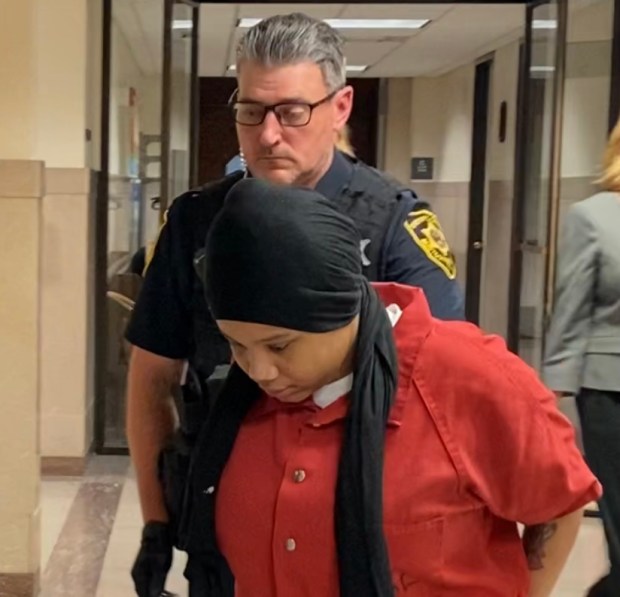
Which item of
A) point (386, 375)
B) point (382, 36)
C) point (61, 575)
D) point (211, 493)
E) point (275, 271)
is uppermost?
point (382, 36)

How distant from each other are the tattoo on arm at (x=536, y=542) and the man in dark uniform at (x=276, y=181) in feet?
1.22

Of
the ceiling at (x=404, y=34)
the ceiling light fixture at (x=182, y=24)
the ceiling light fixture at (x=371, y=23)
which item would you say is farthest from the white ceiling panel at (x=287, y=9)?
the ceiling light fixture at (x=182, y=24)

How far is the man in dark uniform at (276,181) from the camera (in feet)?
4.87

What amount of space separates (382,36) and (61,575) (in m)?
4.71

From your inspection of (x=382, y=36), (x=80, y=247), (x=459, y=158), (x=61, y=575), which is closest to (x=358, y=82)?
(x=459, y=158)

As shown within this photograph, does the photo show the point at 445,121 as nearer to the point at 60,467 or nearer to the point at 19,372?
the point at 60,467

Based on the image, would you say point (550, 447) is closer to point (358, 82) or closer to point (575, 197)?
point (575, 197)

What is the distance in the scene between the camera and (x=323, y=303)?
42.1 inches

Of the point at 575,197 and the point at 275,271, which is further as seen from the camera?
the point at 575,197

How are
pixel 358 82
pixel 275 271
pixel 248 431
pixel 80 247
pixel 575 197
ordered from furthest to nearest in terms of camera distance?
pixel 358 82, pixel 575 197, pixel 80 247, pixel 248 431, pixel 275 271

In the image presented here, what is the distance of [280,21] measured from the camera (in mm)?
1498

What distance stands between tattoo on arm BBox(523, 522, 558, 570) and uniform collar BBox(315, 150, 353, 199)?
0.56 meters

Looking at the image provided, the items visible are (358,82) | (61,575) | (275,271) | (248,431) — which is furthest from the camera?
(358,82)

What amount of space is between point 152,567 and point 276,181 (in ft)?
1.96
